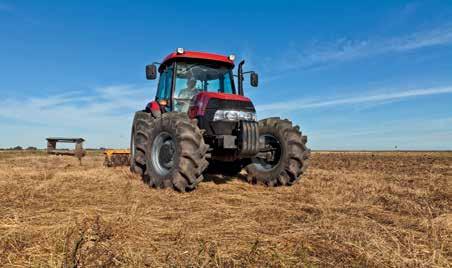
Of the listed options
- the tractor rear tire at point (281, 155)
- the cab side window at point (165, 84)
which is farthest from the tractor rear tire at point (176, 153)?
the tractor rear tire at point (281, 155)

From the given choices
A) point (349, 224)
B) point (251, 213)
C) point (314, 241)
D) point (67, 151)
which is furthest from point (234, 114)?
point (67, 151)

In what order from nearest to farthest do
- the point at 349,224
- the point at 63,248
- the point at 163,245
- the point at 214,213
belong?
the point at 63,248 < the point at 163,245 < the point at 349,224 < the point at 214,213

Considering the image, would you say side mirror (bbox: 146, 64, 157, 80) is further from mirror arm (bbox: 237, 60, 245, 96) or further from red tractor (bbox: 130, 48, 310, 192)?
mirror arm (bbox: 237, 60, 245, 96)

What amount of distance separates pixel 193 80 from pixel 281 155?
265 cm

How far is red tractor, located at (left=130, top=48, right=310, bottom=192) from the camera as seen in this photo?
6316 millimetres

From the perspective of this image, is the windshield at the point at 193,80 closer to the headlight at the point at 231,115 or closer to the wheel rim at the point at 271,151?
the headlight at the point at 231,115

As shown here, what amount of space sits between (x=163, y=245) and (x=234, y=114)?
14.5 feet

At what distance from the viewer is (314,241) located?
322cm

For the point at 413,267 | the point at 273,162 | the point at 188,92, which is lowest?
the point at 413,267

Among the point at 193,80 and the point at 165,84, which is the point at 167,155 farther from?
the point at 165,84

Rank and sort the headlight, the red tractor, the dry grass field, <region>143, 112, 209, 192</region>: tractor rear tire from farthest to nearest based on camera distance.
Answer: the headlight
the red tractor
<region>143, 112, 209, 192</region>: tractor rear tire
the dry grass field

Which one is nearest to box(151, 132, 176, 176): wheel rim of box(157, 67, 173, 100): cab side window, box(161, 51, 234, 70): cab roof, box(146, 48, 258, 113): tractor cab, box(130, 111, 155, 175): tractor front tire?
box(130, 111, 155, 175): tractor front tire

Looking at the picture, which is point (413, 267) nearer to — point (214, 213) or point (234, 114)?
point (214, 213)

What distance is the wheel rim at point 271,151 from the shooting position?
7.57m
